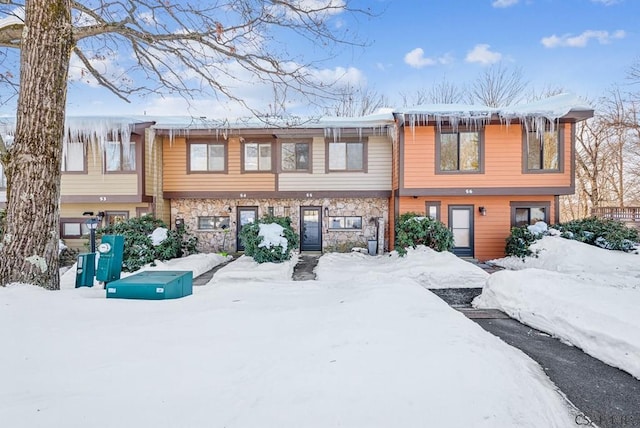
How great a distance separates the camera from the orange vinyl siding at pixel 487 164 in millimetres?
9703

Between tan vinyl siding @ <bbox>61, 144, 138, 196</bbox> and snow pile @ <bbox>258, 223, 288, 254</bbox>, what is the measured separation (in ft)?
14.6

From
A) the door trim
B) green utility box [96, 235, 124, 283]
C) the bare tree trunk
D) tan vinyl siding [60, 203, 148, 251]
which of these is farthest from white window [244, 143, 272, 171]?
the bare tree trunk

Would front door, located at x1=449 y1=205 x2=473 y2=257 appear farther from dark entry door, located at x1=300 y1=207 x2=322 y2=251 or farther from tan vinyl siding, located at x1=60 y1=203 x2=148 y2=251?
tan vinyl siding, located at x1=60 y1=203 x2=148 y2=251

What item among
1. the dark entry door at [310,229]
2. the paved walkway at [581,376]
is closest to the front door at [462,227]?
the dark entry door at [310,229]

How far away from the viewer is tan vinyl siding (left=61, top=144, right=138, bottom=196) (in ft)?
32.1

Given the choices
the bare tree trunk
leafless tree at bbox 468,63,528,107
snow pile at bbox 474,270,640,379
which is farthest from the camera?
leafless tree at bbox 468,63,528,107

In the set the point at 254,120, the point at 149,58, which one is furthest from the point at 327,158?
the point at 149,58

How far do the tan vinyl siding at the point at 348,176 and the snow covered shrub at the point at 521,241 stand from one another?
12.9 ft

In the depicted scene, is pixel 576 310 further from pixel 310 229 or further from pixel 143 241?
pixel 143 241

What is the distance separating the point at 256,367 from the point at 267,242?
254 inches

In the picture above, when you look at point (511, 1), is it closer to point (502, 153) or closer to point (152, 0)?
point (502, 153)

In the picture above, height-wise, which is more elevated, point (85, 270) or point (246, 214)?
point (246, 214)

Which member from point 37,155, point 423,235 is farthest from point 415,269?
point 37,155

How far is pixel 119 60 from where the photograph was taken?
578cm
